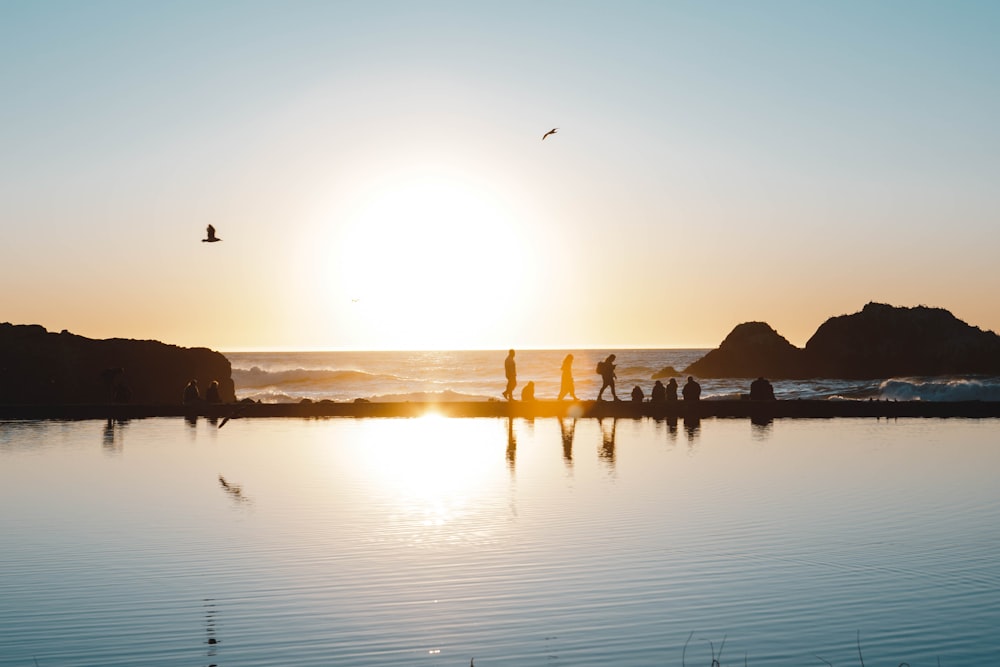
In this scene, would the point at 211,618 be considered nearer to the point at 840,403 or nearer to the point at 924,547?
the point at 924,547

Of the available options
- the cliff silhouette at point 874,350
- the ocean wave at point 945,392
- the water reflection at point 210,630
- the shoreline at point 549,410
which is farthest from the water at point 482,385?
the water reflection at point 210,630

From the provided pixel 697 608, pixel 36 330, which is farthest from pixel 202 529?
pixel 36 330

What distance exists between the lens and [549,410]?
38.8 metres

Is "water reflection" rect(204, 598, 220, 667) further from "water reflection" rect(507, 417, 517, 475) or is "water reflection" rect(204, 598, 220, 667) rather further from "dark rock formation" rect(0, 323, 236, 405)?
"dark rock formation" rect(0, 323, 236, 405)

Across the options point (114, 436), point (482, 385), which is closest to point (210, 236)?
point (114, 436)

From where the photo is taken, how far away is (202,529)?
13672mm

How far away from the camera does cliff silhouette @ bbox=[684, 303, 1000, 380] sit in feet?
328

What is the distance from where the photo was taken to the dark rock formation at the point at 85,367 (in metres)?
48.1

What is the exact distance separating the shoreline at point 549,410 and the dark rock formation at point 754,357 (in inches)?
2934

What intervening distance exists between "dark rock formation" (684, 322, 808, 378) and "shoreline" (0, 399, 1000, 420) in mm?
74513

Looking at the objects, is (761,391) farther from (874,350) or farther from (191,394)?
(874,350)

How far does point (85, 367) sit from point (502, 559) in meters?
44.1

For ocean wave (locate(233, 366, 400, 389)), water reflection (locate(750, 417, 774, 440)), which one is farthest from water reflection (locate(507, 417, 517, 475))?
ocean wave (locate(233, 366, 400, 389))

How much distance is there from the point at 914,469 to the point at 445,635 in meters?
14.5
